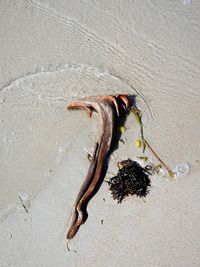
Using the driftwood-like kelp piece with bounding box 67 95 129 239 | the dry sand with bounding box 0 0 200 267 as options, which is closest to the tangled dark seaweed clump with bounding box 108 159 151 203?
the dry sand with bounding box 0 0 200 267

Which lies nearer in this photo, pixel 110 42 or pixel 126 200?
pixel 126 200

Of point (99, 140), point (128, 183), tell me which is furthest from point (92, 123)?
point (128, 183)

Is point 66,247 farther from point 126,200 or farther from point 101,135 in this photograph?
point 101,135

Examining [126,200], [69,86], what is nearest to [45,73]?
[69,86]

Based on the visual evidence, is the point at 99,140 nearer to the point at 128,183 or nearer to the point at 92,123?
the point at 92,123

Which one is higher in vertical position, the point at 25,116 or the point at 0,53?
the point at 0,53

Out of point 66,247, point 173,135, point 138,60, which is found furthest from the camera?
point 138,60
